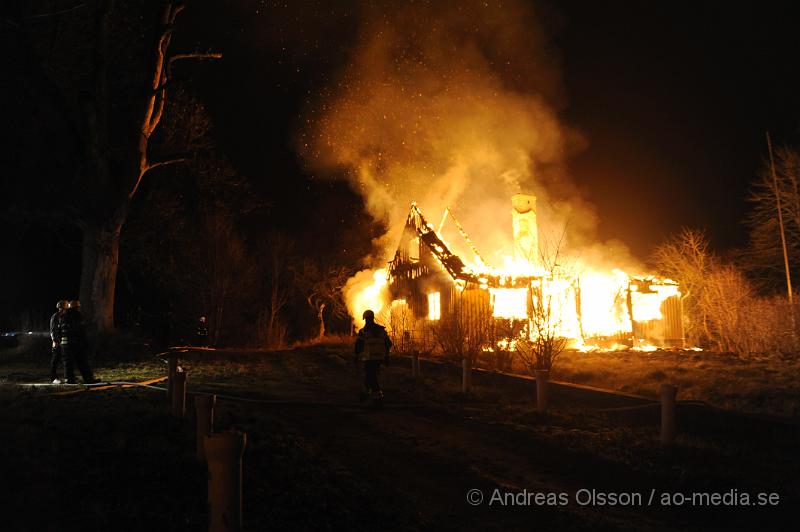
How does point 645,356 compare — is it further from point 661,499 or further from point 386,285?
point 661,499

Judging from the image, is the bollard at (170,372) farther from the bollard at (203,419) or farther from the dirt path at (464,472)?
the bollard at (203,419)

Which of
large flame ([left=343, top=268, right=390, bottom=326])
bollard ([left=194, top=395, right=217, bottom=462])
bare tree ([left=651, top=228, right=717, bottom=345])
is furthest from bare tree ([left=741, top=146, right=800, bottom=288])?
bollard ([left=194, top=395, right=217, bottom=462])

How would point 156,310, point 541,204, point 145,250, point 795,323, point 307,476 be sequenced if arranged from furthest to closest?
point 156,310
point 541,204
point 145,250
point 795,323
point 307,476

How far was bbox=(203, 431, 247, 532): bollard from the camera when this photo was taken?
159 inches

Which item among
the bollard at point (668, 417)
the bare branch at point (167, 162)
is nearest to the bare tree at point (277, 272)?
the bare branch at point (167, 162)

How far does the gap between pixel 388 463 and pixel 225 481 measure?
398 cm

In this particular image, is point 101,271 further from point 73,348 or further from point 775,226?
point 775,226

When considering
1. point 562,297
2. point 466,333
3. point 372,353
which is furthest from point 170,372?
point 562,297

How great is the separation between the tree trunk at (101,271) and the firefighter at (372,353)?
13.7 meters

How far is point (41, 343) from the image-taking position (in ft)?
70.4

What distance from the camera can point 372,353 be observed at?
38.3ft

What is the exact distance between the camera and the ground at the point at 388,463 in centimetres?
548

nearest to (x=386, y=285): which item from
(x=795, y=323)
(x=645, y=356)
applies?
(x=645, y=356)

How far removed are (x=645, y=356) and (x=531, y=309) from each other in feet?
30.8
